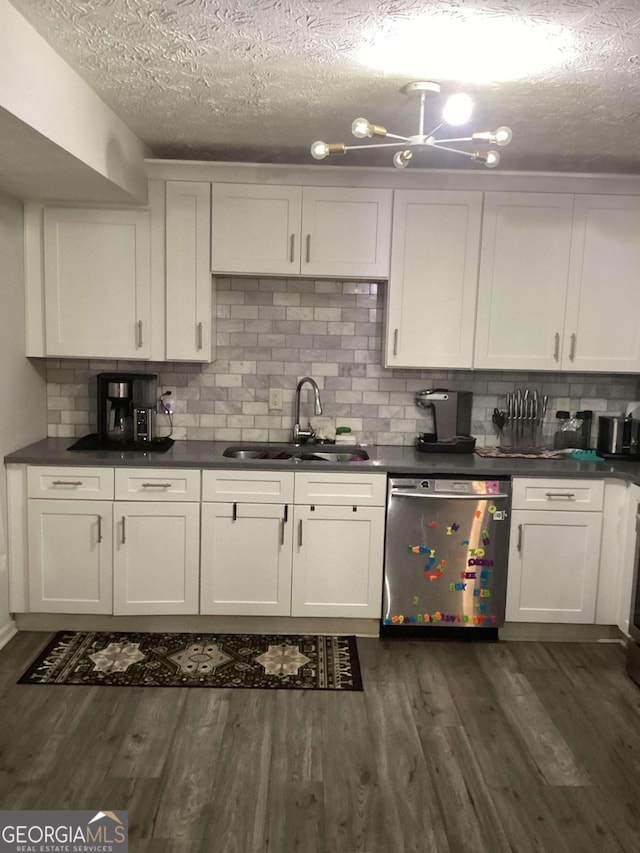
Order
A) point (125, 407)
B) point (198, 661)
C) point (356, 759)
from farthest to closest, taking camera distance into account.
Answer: point (125, 407)
point (198, 661)
point (356, 759)

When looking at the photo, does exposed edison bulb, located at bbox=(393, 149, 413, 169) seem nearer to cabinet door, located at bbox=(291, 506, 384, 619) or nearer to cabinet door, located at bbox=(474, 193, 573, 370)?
cabinet door, located at bbox=(474, 193, 573, 370)

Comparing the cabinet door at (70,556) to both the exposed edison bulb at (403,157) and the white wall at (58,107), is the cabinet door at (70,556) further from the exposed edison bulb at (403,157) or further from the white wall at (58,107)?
the exposed edison bulb at (403,157)

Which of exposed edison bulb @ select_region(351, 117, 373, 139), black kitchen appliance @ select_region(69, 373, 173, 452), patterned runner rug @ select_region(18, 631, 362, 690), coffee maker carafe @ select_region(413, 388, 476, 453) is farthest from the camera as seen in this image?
coffee maker carafe @ select_region(413, 388, 476, 453)

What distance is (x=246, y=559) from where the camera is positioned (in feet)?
11.3

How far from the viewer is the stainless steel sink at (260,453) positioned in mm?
3769

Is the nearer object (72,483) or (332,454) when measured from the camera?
(72,483)

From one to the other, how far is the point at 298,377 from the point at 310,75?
1.74m

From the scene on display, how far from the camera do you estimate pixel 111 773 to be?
2406 mm

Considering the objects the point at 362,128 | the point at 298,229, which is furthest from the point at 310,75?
the point at 298,229

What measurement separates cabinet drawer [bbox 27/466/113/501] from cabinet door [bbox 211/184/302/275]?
1.19 m

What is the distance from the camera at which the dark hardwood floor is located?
218 cm

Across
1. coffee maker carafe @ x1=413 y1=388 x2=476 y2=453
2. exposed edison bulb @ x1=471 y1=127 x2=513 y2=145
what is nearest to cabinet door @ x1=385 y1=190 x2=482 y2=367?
coffee maker carafe @ x1=413 y1=388 x2=476 y2=453

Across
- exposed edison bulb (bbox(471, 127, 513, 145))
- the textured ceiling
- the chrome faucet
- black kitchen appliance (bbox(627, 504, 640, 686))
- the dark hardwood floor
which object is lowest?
the dark hardwood floor

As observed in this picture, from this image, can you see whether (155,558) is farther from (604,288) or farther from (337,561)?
(604,288)
